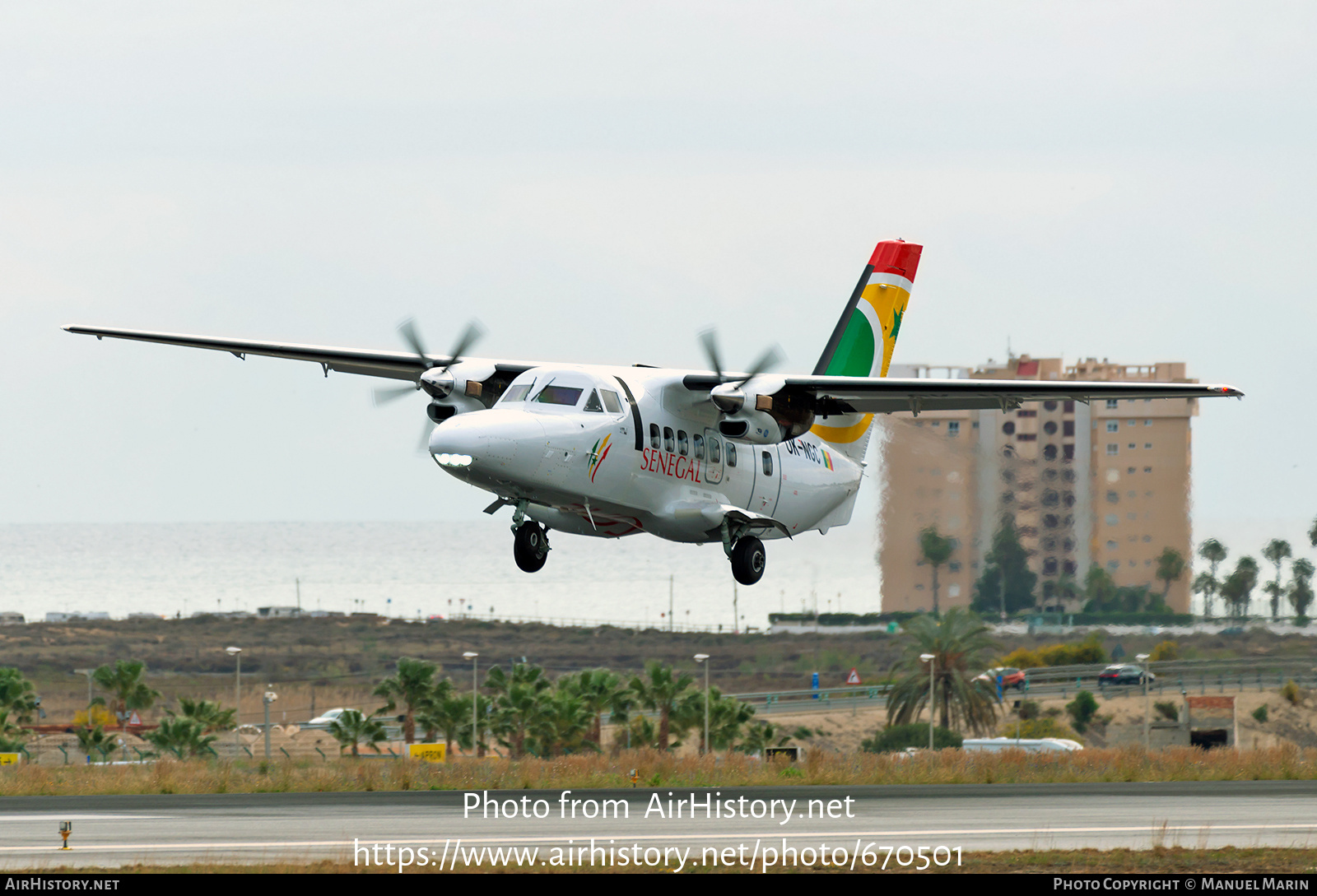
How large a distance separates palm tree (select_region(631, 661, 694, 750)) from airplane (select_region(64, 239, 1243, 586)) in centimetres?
4815

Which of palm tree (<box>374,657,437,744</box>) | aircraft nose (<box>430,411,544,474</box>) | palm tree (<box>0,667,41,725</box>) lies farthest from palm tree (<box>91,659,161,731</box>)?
aircraft nose (<box>430,411,544,474</box>)

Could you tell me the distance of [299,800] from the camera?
57.8m

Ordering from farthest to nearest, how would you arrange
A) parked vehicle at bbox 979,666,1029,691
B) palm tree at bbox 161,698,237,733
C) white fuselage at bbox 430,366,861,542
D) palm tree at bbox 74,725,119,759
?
1. parked vehicle at bbox 979,666,1029,691
2. palm tree at bbox 74,725,119,759
3. palm tree at bbox 161,698,237,733
4. white fuselage at bbox 430,366,861,542

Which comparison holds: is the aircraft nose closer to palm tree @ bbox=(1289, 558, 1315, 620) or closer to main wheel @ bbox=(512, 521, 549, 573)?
main wheel @ bbox=(512, 521, 549, 573)

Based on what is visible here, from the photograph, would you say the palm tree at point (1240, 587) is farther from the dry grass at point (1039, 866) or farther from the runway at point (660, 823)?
the dry grass at point (1039, 866)

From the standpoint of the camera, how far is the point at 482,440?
83.6 ft

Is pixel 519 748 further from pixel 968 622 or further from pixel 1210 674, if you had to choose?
pixel 1210 674

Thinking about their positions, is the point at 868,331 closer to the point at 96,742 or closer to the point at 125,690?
the point at 96,742

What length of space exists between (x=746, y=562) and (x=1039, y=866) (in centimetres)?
997

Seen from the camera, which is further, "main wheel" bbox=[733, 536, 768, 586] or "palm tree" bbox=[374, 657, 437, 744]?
"palm tree" bbox=[374, 657, 437, 744]

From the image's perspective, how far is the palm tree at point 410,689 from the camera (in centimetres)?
8275

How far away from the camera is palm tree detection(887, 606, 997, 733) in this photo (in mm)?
90250
